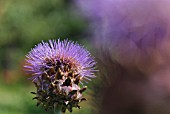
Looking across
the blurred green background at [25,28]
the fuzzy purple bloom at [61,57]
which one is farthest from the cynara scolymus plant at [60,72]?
the blurred green background at [25,28]

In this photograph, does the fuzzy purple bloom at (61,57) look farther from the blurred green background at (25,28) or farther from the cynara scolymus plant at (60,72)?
the blurred green background at (25,28)

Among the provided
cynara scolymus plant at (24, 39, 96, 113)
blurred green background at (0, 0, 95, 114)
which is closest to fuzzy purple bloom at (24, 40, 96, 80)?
cynara scolymus plant at (24, 39, 96, 113)

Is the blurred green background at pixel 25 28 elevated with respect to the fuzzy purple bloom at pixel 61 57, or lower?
elevated

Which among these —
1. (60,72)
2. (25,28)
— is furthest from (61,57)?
(25,28)

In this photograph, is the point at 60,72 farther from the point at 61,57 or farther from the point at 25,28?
the point at 25,28

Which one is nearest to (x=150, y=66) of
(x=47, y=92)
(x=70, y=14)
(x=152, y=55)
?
(x=152, y=55)
